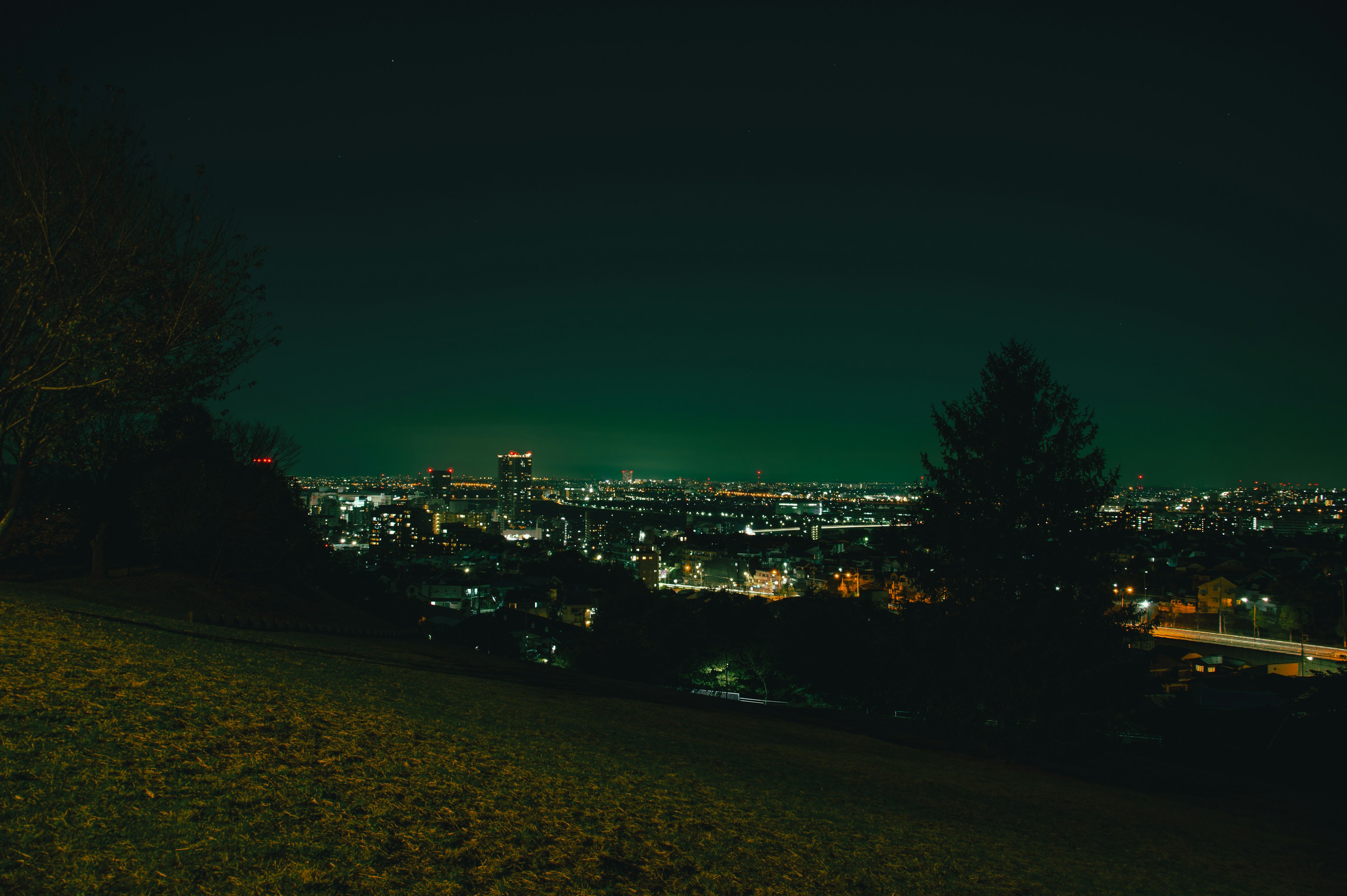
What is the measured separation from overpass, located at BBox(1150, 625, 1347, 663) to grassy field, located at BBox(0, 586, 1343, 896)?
27.9m

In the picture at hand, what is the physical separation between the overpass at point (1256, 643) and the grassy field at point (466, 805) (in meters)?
27.9

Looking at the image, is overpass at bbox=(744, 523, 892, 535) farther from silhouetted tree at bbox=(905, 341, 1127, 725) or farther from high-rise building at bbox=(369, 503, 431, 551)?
silhouetted tree at bbox=(905, 341, 1127, 725)

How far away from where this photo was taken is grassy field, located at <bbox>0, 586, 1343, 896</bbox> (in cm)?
341

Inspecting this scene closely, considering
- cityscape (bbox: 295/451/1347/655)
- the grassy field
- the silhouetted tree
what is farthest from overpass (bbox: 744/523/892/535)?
the grassy field

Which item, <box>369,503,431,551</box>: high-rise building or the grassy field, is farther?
<box>369,503,431,551</box>: high-rise building

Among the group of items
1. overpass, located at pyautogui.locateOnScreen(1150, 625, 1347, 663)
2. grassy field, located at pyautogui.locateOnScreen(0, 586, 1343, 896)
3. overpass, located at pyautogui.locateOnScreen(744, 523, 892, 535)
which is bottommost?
overpass, located at pyautogui.locateOnScreen(1150, 625, 1347, 663)

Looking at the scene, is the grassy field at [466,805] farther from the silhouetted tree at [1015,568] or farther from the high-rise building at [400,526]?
the high-rise building at [400,526]

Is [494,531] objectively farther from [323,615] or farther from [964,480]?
[964,480]

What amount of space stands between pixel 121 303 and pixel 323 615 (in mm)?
13331

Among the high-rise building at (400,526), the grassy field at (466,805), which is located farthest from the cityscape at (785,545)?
the grassy field at (466,805)

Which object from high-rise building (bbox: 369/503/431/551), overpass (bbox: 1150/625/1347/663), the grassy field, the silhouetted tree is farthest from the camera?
high-rise building (bbox: 369/503/431/551)

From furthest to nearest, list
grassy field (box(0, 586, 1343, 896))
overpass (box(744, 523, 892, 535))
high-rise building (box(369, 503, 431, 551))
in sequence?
1. overpass (box(744, 523, 892, 535))
2. high-rise building (box(369, 503, 431, 551))
3. grassy field (box(0, 586, 1343, 896))

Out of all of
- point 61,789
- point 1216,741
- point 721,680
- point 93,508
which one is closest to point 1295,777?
point 1216,741

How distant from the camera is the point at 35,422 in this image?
34.0 ft
